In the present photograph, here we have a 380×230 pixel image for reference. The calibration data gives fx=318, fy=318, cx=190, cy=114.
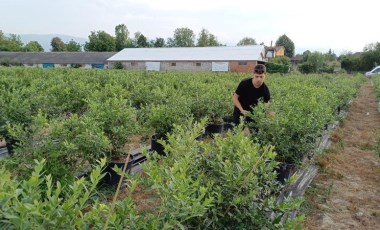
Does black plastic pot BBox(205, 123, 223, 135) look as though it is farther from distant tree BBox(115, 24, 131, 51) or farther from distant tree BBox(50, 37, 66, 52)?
distant tree BBox(50, 37, 66, 52)

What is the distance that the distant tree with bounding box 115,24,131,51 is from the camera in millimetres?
67938

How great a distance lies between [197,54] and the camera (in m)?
44.6

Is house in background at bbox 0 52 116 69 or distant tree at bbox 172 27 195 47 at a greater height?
distant tree at bbox 172 27 195 47

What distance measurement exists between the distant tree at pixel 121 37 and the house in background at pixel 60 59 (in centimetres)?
1651

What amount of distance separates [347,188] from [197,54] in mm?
40588

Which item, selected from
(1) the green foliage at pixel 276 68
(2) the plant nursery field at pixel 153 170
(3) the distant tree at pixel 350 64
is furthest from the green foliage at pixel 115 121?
(3) the distant tree at pixel 350 64

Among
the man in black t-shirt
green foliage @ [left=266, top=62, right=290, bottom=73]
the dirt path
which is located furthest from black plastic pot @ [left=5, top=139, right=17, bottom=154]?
green foliage @ [left=266, top=62, right=290, bottom=73]

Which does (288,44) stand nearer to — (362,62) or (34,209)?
(362,62)

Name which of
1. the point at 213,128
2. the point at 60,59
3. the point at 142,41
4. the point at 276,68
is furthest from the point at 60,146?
Result: the point at 142,41

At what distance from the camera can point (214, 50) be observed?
150ft

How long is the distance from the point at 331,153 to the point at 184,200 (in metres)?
→ 6.20

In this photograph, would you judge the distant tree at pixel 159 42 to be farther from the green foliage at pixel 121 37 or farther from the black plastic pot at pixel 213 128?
the black plastic pot at pixel 213 128

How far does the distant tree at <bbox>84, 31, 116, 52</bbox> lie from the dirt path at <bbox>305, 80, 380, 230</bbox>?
202 ft

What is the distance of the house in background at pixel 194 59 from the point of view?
131 feet
